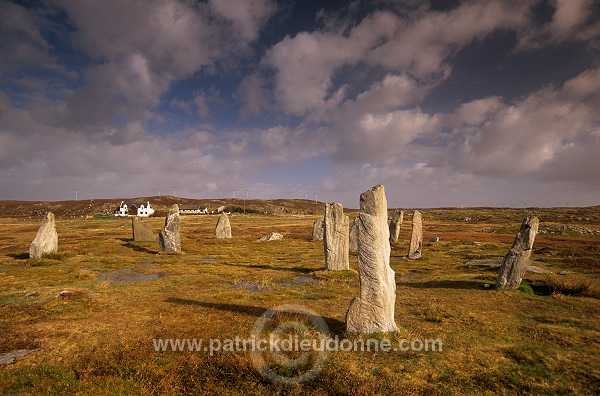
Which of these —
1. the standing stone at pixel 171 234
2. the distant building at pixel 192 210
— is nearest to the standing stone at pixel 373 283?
the standing stone at pixel 171 234

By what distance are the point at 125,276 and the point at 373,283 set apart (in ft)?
52.5

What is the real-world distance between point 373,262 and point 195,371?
17.4ft

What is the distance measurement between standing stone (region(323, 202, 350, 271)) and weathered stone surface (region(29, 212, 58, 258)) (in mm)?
21205

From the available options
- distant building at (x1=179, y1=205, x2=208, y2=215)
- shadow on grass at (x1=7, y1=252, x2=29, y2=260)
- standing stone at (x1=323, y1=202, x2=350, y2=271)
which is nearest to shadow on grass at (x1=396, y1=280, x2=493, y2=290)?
standing stone at (x1=323, y1=202, x2=350, y2=271)

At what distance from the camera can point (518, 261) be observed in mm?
13258

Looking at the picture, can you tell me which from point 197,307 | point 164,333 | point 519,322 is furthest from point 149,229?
point 519,322

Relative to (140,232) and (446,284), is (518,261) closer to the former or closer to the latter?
(446,284)

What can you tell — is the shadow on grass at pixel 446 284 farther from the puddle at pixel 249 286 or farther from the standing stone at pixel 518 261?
the puddle at pixel 249 286

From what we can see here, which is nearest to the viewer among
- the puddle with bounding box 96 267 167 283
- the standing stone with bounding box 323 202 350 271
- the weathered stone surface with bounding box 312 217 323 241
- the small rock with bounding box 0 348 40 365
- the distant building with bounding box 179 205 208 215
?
the small rock with bounding box 0 348 40 365

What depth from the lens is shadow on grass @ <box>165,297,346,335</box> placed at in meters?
9.28

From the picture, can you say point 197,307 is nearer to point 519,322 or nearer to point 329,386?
point 329,386

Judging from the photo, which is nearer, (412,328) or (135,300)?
(412,328)

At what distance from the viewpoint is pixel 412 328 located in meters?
9.21

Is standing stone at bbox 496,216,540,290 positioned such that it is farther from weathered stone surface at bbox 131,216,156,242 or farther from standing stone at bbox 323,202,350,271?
weathered stone surface at bbox 131,216,156,242
